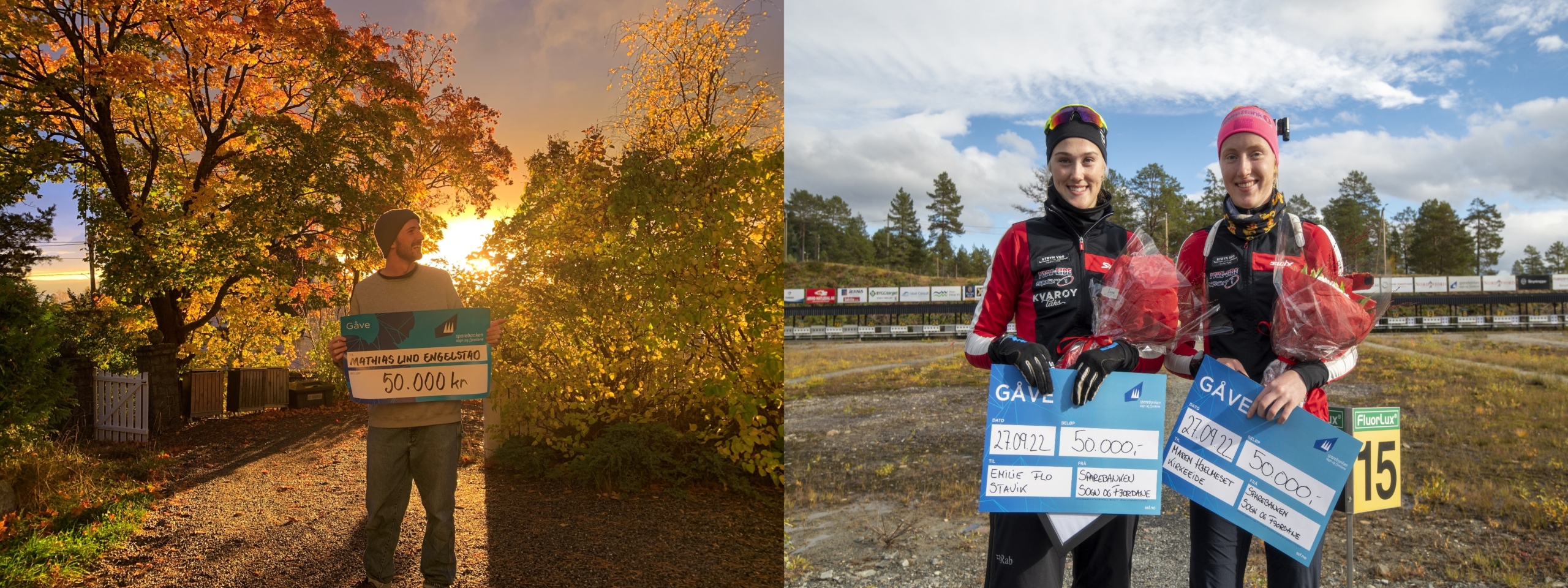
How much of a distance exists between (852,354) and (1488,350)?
14826 mm

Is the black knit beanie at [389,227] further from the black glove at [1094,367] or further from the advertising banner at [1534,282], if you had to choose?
the advertising banner at [1534,282]

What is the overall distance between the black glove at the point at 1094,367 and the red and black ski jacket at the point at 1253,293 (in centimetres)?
38

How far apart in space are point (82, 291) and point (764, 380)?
10.8 ft

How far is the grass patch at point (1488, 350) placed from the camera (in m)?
13.7

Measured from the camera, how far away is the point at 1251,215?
2201mm

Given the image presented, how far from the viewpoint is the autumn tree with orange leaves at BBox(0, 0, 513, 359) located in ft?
9.71

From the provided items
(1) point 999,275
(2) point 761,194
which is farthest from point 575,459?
(1) point 999,275

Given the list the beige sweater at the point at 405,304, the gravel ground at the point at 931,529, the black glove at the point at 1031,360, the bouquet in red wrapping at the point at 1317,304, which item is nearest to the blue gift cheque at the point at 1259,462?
the bouquet in red wrapping at the point at 1317,304

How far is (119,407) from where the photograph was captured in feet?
10.2

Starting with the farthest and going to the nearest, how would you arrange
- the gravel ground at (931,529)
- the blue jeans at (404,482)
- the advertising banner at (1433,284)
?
the advertising banner at (1433,284) < the gravel ground at (931,529) < the blue jeans at (404,482)

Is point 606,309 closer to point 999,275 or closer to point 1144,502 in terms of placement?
point 999,275

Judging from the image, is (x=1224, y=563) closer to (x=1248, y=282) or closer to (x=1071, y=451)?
(x=1071, y=451)

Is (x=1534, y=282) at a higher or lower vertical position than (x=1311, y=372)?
higher

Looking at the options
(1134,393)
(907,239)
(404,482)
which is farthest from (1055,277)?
(907,239)
